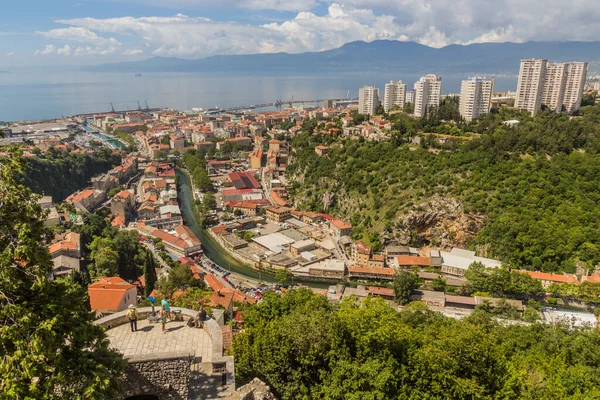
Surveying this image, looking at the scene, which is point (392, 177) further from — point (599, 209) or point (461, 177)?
point (599, 209)

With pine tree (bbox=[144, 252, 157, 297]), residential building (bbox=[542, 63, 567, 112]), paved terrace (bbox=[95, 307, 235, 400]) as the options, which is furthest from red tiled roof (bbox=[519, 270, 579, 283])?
residential building (bbox=[542, 63, 567, 112])

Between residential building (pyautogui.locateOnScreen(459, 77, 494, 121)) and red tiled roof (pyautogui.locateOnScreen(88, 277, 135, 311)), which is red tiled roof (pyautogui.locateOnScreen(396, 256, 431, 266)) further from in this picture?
residential building (pyautogui.locateOnScreen(459, 77, 494, 121))

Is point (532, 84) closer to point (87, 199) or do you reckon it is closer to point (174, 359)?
point (174, 359)

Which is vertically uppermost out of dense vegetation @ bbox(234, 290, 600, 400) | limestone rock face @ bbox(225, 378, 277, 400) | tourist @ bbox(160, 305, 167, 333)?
tourist @ bbox(160, 305, 167, 333)

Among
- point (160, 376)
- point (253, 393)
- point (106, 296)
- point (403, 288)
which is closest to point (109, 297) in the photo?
point (106, 296)

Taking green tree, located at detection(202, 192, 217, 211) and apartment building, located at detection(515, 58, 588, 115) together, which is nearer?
green tree, located at detection(202, 192, 217, 211)

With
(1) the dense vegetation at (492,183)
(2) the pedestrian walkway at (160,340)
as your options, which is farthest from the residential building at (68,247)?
(1) the dense vegetation at (492,183)
